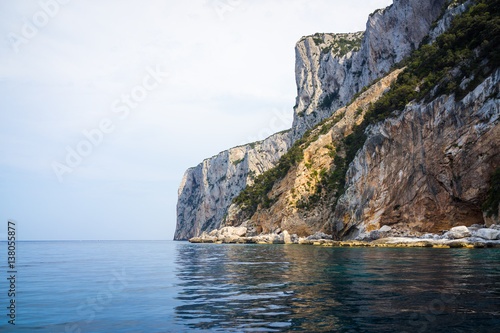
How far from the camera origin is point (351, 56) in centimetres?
10494

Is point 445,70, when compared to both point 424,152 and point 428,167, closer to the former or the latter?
point 424,152

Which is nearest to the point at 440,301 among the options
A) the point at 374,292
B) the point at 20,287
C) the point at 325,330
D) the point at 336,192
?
the point at 374,292

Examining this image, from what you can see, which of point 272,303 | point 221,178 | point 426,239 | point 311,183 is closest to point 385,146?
point 426,239

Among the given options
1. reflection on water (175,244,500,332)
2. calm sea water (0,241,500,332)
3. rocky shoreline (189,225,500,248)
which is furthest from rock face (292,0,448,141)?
calm sea water (0,241,500,332)

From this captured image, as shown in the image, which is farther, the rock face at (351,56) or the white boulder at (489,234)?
the rock face at (351,56)

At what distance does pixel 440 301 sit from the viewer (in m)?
10.2

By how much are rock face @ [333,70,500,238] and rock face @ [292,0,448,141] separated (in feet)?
92.0

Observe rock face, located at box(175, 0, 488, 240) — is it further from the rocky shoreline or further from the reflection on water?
the reflection on water

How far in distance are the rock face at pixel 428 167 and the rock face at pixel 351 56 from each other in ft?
92.0

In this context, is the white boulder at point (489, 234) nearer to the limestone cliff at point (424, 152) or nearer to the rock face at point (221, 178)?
the limestone cliff at point (424, 152)

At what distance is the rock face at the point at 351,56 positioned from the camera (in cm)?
8088

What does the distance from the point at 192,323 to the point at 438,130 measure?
48011mm

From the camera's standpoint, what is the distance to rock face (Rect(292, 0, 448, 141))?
80875mm

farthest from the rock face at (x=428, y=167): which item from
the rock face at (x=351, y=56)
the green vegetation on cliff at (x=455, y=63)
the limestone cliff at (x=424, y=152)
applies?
the rock face at (x=351, y=56)
